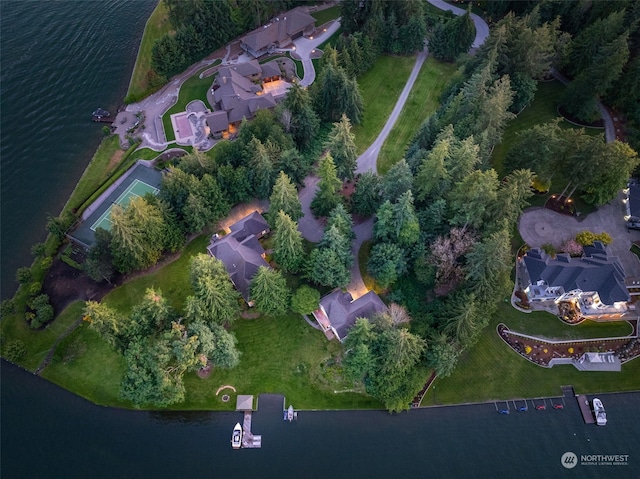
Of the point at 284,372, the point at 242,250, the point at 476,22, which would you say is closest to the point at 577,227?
the point at 284,372

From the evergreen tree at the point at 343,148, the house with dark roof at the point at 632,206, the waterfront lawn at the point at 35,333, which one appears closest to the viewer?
the waterfront lawn at the point at 35,333

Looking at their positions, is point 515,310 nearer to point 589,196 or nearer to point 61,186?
point 589,196

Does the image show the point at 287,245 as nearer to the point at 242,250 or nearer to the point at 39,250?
the point at 242,250

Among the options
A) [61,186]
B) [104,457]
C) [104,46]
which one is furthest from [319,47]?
[104,457]

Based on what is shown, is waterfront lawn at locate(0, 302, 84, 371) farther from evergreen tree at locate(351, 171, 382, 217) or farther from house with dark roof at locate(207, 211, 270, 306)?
evergreen tree at locate(351, 171, 382, 217)

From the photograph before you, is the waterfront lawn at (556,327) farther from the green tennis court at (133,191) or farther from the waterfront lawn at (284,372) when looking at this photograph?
the green tennis court at (133,191)

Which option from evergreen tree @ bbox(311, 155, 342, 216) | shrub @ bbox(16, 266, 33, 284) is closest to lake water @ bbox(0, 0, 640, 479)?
shrub @ bbox(16, 266, 33, 284)

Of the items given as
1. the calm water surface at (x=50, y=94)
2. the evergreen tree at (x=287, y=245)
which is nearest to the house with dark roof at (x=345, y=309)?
the evergreen tree at (x=287, y=245)
